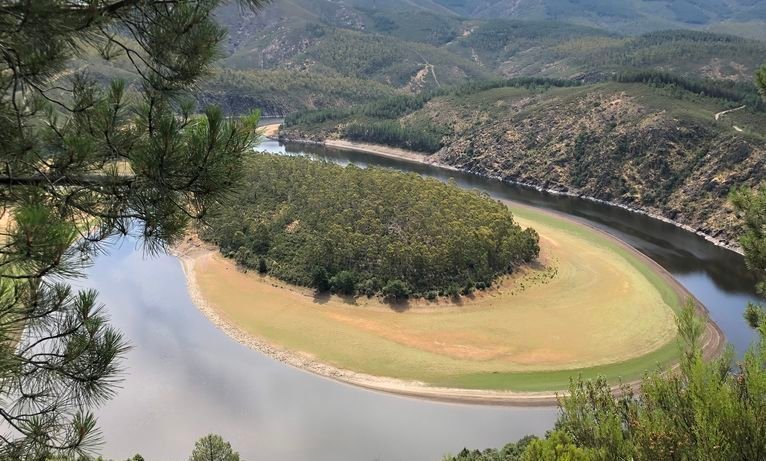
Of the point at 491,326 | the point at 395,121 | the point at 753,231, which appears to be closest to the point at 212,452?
the point at 753,231

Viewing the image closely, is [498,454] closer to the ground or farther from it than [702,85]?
closer to the ground

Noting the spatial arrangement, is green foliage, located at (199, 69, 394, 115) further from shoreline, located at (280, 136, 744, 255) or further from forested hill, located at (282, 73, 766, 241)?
forested hill, located at (282, 73, 766, 241)

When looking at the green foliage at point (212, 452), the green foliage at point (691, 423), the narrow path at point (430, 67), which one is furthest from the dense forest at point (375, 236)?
the narrow path at point (430, 67)

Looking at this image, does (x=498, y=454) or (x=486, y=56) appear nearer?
(x=498, y=454)

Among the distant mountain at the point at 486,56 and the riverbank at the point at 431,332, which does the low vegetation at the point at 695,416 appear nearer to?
the riverbank at the point at 431,332

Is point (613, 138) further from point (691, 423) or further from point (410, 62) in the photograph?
point (410, 62)

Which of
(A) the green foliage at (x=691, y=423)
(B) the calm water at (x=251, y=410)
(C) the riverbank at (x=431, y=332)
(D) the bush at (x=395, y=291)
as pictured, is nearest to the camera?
(A) the green foliage at (x=691, y=423)
